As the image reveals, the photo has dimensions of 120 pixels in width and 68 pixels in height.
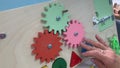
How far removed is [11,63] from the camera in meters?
0.52

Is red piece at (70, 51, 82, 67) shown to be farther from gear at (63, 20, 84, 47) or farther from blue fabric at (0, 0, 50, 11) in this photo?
blue fabric at (0, 0, 50, 11)

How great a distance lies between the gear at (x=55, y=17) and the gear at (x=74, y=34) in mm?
25

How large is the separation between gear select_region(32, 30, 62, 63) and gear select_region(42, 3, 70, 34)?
0.02 m

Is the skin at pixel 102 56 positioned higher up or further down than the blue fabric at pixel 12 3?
further down

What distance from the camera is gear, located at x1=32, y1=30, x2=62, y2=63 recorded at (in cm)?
57

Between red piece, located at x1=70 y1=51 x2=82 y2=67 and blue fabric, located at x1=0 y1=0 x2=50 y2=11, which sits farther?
red piece, located at x1=70 y1=51 x2=82 y2=67

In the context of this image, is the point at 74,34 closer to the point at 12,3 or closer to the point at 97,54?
the point at 97,54

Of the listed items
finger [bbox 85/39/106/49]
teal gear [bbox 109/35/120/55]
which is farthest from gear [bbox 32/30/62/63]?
teal gear [bbox 109/35/120/55]

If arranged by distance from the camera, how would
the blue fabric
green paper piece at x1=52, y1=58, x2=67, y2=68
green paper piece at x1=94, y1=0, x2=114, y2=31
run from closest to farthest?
the blue fabric, green paper piece at x1=52, y1=58, x2=67, y2=68, green paper piece at x1=94, y1=0, x2=114, y2=31

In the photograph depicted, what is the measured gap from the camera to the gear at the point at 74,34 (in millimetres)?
646

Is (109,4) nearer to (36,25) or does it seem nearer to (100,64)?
(100,64)

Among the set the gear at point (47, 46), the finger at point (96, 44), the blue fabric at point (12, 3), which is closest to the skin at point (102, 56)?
the finger at point (96, 44)

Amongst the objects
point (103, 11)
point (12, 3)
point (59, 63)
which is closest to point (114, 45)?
point (103, 11)

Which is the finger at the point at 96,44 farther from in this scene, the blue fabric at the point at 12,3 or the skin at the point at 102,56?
the blue fabric at the point at 12,3
